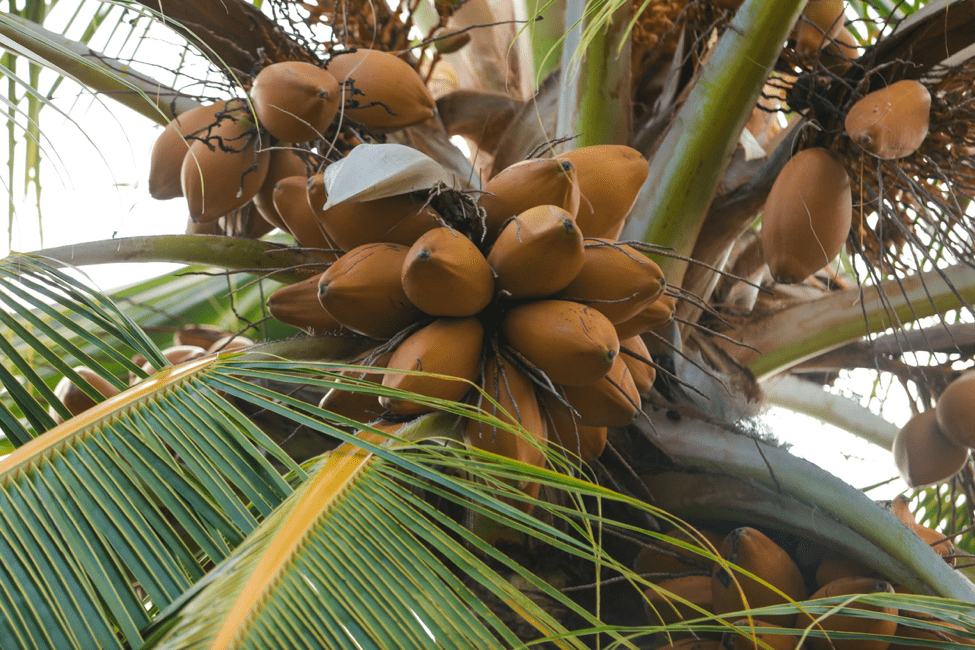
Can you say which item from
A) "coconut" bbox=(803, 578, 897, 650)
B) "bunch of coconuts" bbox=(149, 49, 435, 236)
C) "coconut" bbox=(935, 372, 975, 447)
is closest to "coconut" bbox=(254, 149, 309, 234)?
"bunch of coconuts" bbox=(149, 49, 435, 236)

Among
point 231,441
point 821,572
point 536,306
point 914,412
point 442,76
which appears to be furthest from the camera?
point 442,76

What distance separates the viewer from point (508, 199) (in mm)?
983

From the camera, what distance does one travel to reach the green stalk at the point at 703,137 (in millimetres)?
1214

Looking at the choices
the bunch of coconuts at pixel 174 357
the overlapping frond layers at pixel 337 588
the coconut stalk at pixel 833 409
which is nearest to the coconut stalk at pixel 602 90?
the bunch of coconuts at pixel 174 357

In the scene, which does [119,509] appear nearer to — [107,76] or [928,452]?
[107,76]

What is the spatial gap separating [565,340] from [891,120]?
618 mm

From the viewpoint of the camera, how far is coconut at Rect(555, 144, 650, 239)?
3.36 ft

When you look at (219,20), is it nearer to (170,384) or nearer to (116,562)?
(170,384)

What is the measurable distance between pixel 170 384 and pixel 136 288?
1.66 meters

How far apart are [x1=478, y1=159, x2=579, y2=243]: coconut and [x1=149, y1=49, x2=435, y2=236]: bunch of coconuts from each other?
0.92 feet

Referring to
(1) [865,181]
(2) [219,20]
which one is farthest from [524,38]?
(1) [865,181]

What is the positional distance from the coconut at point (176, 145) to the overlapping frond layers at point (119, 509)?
0.63m

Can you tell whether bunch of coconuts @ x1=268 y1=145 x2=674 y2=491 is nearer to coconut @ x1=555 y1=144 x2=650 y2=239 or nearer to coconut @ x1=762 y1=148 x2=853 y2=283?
coconut @ x1=555 y1=144 x2=650 y2=239

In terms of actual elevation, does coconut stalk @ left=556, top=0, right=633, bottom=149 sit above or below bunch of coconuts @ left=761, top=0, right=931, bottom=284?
above
